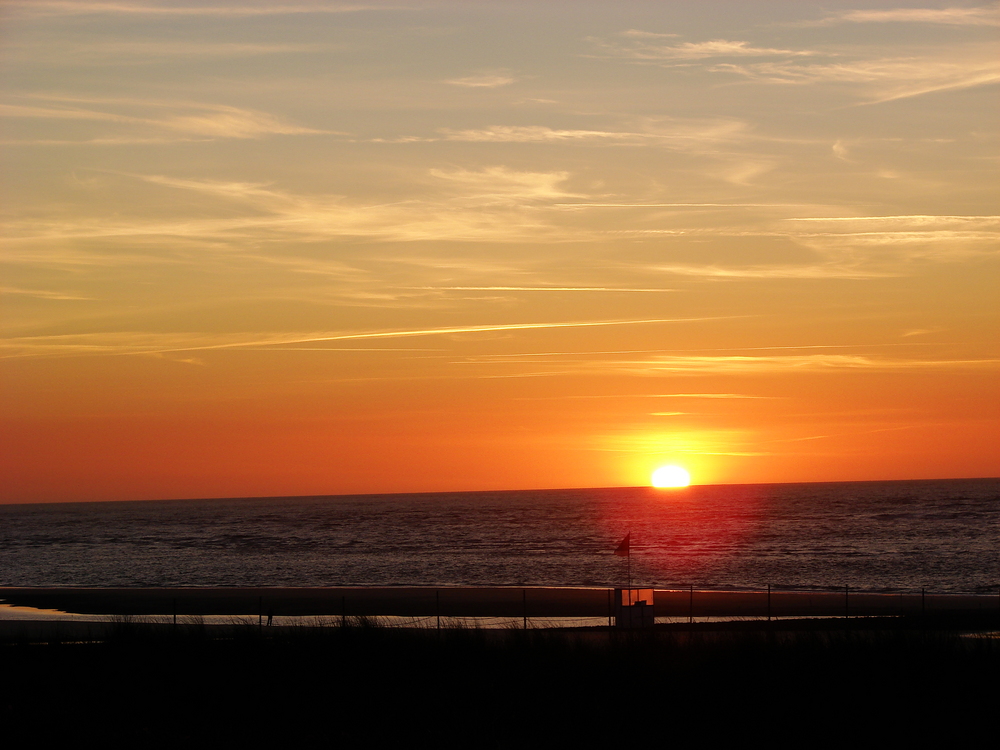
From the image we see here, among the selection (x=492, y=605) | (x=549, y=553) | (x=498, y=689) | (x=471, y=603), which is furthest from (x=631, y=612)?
(x=549, y=553)

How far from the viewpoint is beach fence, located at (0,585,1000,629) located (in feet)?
138

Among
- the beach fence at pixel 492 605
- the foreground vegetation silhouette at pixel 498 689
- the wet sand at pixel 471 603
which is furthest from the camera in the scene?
the wet sand at pixel 471 603

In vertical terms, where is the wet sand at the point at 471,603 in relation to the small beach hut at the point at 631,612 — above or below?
below

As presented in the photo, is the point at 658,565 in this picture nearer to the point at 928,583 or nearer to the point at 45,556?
the point at 928,583

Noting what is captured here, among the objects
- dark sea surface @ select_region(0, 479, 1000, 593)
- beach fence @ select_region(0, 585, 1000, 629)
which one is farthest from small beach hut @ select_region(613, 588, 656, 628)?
dark sea surface @ select_region(0, 479, 1000, 593)

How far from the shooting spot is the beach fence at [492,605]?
42.1m

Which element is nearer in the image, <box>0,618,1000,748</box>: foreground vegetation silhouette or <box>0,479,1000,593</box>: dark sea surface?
<box>0,618,1000,748</box>: foreground vegetation silhouette

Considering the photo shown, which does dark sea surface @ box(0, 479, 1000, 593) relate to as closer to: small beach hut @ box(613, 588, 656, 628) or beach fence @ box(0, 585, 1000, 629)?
beach fence @ box(0, 585, 1000, 629)

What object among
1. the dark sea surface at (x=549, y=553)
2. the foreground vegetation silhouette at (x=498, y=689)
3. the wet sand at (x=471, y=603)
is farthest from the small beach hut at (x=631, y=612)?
the dark sea surface at (x=549, y=553)

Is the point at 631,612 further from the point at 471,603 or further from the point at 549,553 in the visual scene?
the point at 549,553

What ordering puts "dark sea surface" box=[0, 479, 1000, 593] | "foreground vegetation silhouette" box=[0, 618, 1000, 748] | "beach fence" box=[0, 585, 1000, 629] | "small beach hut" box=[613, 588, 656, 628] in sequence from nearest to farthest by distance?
"foreground vegetation silhouette" box=[0, 618, 1000, 748]
"small beach hut" box=[613, 588, 656, 628]
"beach fence" box=[0, 585, 1000, 629]
"dark sea surface" box=[0, 479, 1000, 593]

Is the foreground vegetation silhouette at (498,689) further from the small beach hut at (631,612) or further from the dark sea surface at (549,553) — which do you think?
the dark sea surface at (549,553)

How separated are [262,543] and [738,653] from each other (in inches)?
3952

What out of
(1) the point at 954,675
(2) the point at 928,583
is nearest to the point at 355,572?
(2) the point at 928,583
